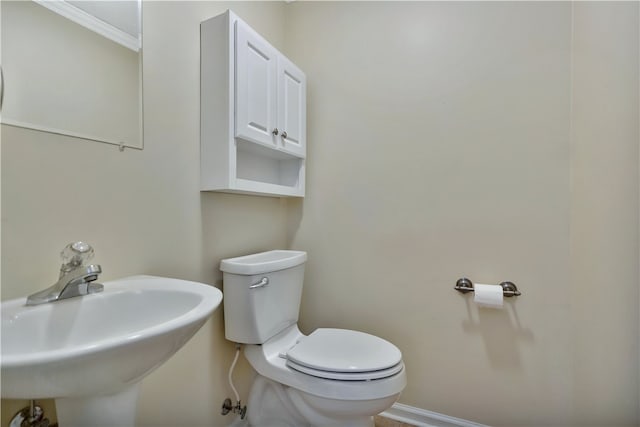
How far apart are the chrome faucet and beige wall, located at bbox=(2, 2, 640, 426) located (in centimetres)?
10

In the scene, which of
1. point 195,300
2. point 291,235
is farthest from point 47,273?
point 291,235

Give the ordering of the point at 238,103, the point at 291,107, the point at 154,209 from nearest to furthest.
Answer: the point at 154,209 < the point at 238,103 < the point at 291,107

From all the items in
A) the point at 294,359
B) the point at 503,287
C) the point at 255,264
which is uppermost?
→ the point at 255,264

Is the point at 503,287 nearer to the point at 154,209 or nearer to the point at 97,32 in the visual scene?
the point at 154,209

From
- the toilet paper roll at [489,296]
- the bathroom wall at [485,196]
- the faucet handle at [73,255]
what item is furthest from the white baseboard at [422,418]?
the faucet handle at [73,255]

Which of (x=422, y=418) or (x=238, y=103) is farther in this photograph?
(x=422, y=418)

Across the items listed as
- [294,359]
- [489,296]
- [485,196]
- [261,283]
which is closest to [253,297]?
[261,283]

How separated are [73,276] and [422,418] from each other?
1.57 m

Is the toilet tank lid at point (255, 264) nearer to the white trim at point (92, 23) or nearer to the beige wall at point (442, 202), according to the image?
the beige wall at point (442, 202)

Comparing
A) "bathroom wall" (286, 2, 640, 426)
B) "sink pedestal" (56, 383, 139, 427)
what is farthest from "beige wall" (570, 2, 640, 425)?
"sink pedestal" (56, 383, 139, 427)

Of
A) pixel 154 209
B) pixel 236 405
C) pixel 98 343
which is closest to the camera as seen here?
pixel 98 343

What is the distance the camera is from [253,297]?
4.02 feet

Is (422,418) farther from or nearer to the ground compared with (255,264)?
nearer to the ground

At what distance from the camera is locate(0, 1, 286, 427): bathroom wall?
75cm
